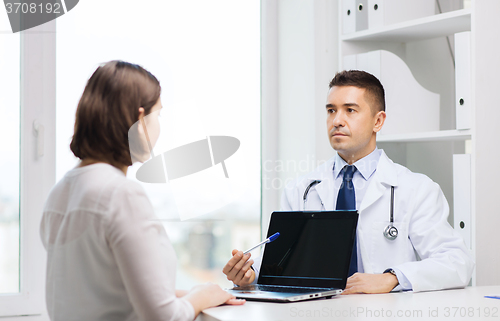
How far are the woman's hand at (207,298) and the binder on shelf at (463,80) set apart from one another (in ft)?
3.41

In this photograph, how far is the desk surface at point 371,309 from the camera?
977 millimetres

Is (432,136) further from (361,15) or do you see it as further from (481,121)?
(361,15)

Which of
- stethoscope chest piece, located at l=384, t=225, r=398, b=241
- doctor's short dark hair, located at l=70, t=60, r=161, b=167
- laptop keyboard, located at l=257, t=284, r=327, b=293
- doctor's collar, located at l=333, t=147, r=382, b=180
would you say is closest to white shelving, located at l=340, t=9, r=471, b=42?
doctor's collar, located at l=333, t=147, r=382, b=180

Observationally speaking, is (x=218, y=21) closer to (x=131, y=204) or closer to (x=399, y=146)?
(x=399, y=146)

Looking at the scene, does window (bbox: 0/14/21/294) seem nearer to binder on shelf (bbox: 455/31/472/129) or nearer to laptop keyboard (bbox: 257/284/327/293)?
laptop keyboard (bbox: 257/284/327/293)

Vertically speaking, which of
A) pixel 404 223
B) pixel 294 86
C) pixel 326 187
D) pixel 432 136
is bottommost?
pixel 404 223

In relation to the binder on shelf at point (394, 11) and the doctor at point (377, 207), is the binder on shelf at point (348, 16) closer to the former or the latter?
the binder on shelf at point (394, 11)

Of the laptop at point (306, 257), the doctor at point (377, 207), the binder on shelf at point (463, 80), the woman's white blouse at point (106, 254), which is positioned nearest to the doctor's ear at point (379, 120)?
the doctor at point (377, 207)

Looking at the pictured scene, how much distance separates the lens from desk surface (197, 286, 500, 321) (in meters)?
0.98

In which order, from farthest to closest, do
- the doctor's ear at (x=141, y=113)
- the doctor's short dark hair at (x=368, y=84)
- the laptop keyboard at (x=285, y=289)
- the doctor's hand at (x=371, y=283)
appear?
the doctor's short dark hair at (x=368, y=84), the doctor's hand at (x=371, y=283), the laptop keyboard at (x=285, y=289), the doctor's ear at (x=141, y=113)

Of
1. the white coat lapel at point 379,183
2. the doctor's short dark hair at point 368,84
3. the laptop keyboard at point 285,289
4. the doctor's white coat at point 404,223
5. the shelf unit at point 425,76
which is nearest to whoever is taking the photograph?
the laptop keyboard at point 285,289

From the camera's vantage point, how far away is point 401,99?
1940mm

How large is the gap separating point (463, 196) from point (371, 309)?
788 mm

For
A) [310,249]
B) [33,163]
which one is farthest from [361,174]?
[33,163]
